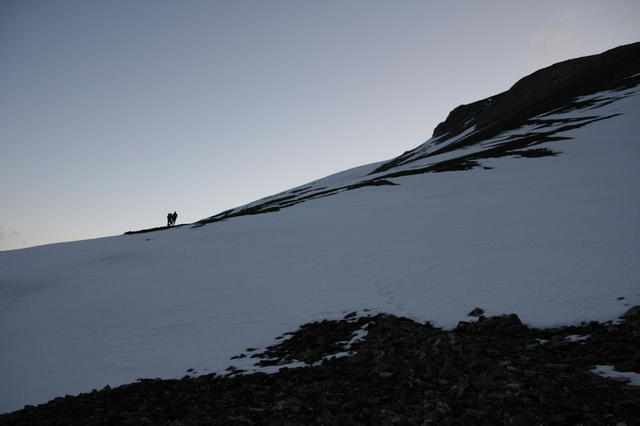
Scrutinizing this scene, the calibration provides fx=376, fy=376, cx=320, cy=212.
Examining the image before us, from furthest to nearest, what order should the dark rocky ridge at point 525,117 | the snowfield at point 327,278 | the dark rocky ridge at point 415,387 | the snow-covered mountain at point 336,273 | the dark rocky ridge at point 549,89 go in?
the dark rocky ridge at point 549,89 → the dark rocky ridge at point 525,117 → the snow-covered mountain at point 336,273 → the snowfield at point 327,278 → the dark rocky ridge at point 415,387

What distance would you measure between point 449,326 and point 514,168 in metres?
31.4

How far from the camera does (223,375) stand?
10.3 m

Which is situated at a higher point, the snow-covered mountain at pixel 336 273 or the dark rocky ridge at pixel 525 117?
the dark rocky ridge at pixel 525 117

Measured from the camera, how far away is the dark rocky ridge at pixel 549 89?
68688 millimetres

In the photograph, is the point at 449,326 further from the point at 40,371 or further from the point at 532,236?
the point at 40,371

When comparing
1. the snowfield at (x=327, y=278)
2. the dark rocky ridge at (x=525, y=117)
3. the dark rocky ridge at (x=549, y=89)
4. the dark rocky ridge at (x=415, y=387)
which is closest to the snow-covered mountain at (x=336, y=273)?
the snowfield at (x=327, y=278)

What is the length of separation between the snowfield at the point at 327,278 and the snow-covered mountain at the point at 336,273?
0.30 ft

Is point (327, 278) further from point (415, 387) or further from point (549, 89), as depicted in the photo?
point (549, 89)

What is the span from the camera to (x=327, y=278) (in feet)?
58.6

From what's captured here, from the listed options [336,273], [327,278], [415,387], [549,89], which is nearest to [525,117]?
[549,89]

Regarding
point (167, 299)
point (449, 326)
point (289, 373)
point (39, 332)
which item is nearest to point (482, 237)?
point (449, 326)

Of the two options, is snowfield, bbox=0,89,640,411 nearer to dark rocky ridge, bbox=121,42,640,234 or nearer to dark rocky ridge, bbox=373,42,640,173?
dark rocky ridge, bbox=121,42,640,234

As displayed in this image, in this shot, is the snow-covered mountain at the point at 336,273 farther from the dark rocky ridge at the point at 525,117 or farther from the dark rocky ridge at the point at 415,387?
the dark rocky ridge at the point at 525,117

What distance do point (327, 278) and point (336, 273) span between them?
64 centimetres
